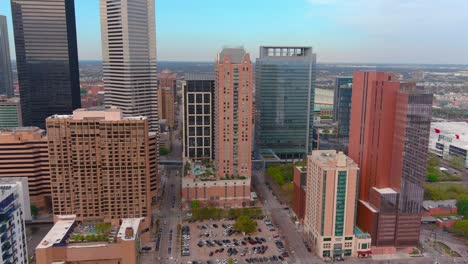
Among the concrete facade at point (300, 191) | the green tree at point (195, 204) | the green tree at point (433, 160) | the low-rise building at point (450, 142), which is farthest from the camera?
the low-rise building at point (450, 142)

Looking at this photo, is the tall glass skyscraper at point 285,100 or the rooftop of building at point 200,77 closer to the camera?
the rooftop of building at point 200,77

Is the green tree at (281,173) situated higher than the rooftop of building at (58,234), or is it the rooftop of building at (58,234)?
the rooftop of building at (58,234)

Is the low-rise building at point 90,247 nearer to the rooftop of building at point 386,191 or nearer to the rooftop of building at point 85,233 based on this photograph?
the rooftop of building at point 85,233

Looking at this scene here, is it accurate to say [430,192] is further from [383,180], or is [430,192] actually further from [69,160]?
[69,160]

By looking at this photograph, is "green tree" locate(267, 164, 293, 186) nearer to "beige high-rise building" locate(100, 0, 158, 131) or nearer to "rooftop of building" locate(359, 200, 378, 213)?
"rooftop of building" locate(359, 200, 378, 213)


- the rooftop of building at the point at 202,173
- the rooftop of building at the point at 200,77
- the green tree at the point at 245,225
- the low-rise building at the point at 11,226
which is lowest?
the green tree at the point at 245,225

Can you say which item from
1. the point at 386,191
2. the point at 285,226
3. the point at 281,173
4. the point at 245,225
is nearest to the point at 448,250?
the point at 386,191

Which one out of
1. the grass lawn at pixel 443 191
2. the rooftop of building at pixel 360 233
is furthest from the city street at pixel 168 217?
the grass lawn at pixel 443 191
